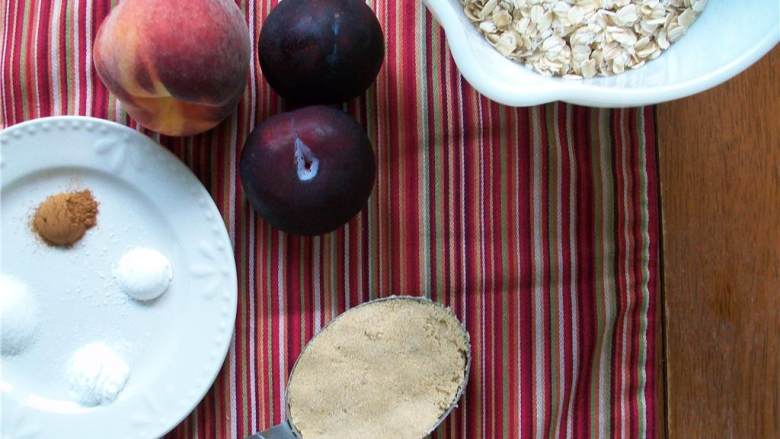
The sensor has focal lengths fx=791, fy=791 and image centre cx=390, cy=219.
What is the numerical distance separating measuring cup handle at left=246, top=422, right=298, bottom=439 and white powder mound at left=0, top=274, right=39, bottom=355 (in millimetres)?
197

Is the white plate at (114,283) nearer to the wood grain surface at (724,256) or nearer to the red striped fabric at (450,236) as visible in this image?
the red striped fabric at (450,236)

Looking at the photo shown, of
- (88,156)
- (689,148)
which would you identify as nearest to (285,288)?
(88,156)

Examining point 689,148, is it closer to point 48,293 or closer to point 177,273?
point 177,273

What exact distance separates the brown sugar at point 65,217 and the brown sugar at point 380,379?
21 cm

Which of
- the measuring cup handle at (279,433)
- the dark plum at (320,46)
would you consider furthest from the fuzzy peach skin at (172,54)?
the measuring cup handle at (279,433)

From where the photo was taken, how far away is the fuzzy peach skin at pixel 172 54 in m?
0.56

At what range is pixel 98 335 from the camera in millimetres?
641

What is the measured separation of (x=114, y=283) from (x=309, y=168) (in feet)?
0.65

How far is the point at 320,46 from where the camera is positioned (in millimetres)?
568

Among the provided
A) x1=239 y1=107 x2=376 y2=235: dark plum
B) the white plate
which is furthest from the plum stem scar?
the white plate

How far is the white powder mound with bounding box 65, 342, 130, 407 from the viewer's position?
2.07ft

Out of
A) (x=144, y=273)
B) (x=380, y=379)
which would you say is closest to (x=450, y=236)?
(x=380, y=379)

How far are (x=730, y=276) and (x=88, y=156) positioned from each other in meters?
0.52

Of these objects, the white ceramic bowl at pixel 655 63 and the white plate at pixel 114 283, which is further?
the white plate at pixel 114 283
